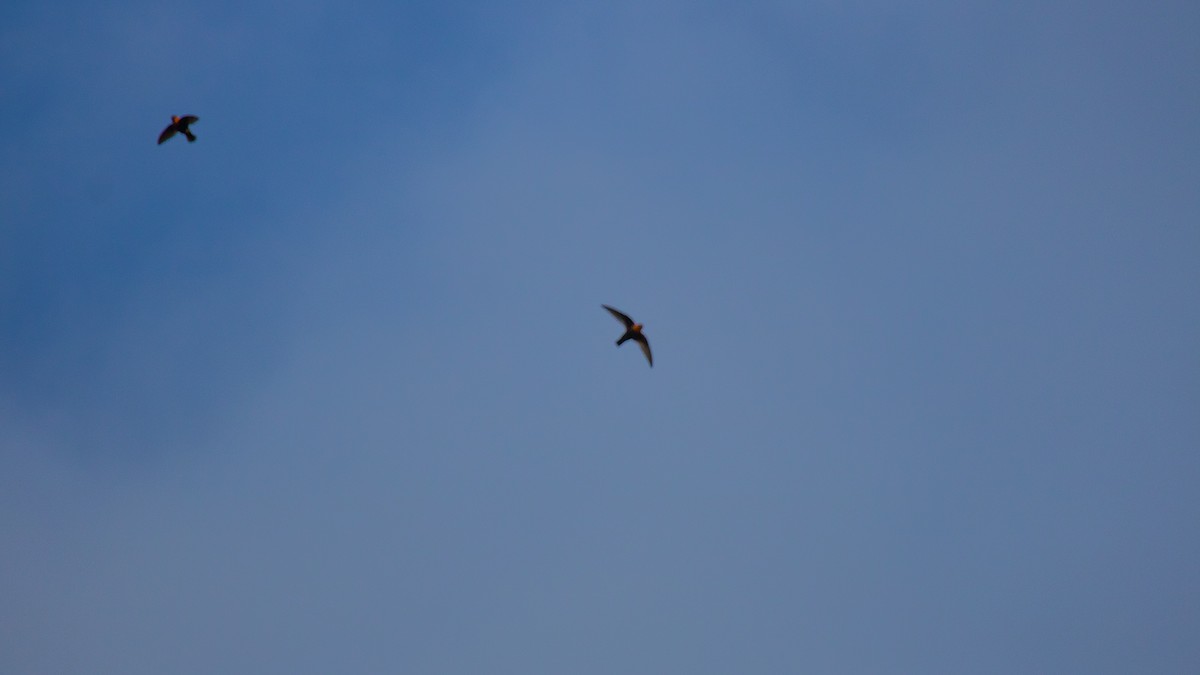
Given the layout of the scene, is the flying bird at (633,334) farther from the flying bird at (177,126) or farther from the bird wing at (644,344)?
the flying bird at (177,126)

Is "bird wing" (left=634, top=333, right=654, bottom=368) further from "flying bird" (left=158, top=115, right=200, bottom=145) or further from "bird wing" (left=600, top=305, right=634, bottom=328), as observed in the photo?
"flying bird" (left=158, top=115, right=200, bottom=145)

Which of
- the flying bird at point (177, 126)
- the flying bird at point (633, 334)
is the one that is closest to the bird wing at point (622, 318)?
the flying bird at point (633, 334)

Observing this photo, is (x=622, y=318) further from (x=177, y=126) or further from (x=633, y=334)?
(x=177, y=126)

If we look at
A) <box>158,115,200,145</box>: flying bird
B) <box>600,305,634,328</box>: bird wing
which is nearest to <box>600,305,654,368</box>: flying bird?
<box>600,305,634,328</box>: bird wing

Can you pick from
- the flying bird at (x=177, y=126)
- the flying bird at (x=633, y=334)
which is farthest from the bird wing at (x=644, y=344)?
the flying bird at (x=177, y=126)

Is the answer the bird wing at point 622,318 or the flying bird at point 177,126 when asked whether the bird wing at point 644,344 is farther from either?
the flying bird at point 177,126

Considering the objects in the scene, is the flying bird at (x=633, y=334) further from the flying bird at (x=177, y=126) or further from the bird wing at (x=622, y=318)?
the flying bird at (x=177, y=126)

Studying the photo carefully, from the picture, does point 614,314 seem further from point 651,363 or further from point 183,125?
point 183,125

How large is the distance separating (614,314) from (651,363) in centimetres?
361

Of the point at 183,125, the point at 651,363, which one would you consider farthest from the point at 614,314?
the point at 183,125

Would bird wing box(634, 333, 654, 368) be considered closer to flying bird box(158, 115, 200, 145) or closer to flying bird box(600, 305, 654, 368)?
flying bird box(600, 305, 654, 368)

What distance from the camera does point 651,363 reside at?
9081cm

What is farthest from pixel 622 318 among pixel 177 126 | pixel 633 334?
pixel 177 126

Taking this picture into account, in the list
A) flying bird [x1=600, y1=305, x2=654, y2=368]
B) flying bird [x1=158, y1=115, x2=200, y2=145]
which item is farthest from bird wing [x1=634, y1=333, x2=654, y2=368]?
flying bird [x1=158, y1=115, x2=200, y2=145]
